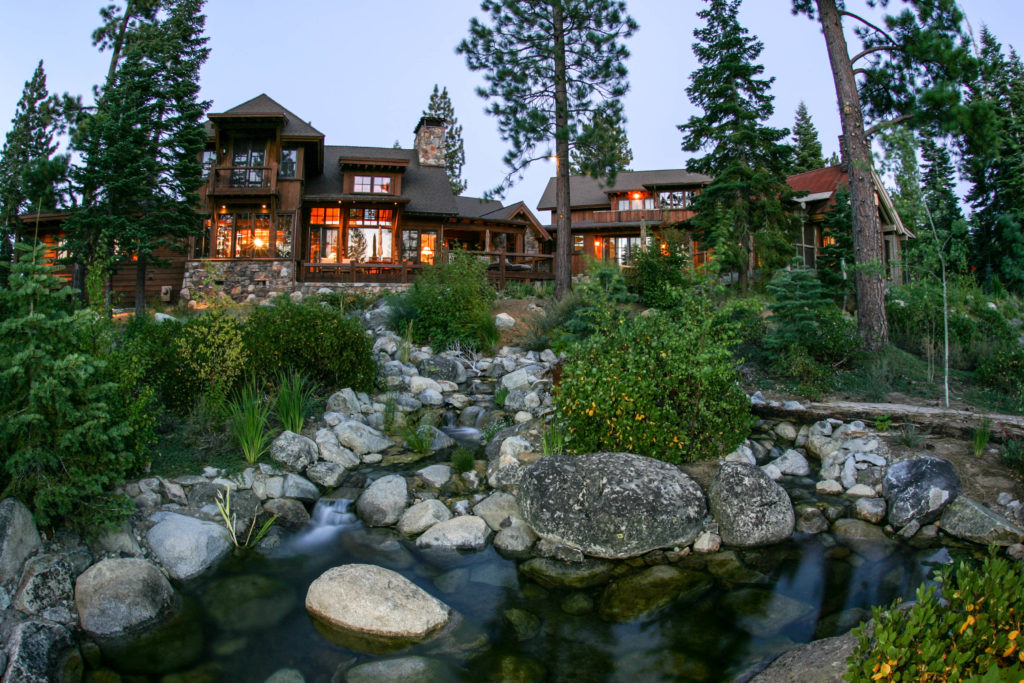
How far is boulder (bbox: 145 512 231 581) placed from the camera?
4.86 m

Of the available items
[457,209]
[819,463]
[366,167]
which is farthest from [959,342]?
[366,167]

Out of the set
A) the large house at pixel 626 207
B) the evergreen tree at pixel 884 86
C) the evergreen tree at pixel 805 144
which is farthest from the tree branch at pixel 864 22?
the evergreen tree at pixel 805 144

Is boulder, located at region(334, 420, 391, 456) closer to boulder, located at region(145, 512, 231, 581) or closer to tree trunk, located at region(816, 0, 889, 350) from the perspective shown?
boulder, located at region(145, 512, 231, 581)

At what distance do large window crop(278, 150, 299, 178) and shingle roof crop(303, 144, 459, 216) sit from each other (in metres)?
0.97

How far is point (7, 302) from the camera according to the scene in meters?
4.40

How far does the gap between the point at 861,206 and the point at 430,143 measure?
22326 mm

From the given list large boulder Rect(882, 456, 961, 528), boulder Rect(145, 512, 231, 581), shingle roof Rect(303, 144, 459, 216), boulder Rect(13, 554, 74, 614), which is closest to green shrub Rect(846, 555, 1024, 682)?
large boulder Rect(882, 456, 961, 528)

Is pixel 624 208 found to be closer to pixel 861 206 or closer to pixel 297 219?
pixel 297 219

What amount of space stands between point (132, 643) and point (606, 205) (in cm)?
3284

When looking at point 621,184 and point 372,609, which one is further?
point 621,184

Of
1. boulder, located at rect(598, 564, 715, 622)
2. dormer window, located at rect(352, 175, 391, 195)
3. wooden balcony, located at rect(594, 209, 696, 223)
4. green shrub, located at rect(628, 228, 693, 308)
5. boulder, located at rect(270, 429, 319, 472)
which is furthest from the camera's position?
wooden balcony, located at rect(594, 209, 696, 223)

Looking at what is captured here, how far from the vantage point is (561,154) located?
16703 mm

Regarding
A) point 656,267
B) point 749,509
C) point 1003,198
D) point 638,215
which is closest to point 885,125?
point 656,267

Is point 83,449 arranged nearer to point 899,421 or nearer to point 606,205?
point 899,421
